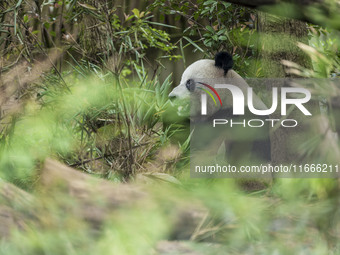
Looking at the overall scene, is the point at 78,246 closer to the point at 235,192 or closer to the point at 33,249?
Answer: the point at 33,249

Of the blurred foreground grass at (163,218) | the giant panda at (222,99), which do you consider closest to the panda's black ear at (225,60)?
the giant panda at (222,99)

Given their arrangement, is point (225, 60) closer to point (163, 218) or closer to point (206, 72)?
point (206, 72)

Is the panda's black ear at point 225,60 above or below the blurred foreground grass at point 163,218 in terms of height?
below

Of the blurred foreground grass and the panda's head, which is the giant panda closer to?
the panda's head

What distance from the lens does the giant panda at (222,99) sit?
2324 mm

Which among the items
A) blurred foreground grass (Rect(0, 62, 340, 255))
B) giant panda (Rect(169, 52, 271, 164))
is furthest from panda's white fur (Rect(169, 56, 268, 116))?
blurred foreground grass (Rect(0, 62, 340, 255))

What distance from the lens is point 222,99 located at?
7.77 ft

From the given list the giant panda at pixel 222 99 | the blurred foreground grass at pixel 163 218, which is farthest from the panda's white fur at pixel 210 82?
the blurred foreground grass at pixel 163 218

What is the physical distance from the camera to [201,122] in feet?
7.98

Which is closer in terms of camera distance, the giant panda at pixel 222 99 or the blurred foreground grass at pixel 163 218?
the blurred foreground grass at pixel 163 218

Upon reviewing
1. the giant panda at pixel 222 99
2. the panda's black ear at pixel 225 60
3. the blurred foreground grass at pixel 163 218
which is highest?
the blurred foreground grass at pixel 163 218

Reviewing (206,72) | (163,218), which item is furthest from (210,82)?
(163,218)

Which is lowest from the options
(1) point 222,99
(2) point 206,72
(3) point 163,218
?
(1) point 222,99

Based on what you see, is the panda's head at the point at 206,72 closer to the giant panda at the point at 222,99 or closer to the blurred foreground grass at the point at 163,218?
the giant panda at the point at 222,99
